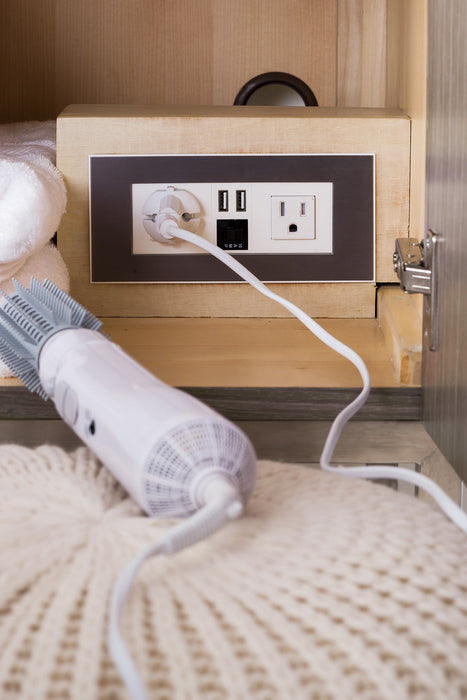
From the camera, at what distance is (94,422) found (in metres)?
0.40

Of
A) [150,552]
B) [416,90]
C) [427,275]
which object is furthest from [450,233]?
[150,552]

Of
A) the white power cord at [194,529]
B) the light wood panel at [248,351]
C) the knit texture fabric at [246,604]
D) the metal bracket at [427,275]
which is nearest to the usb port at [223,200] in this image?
the light wood panel at [248,351]

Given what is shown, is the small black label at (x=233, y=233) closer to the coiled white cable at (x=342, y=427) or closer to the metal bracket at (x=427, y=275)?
the coiled white cable at (x=342, y=427)

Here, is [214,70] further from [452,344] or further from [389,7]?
[452,344]

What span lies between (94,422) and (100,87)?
2.99ft

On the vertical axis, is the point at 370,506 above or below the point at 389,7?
below

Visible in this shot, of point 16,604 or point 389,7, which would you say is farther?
point 389,7

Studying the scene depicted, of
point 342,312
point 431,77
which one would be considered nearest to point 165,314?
point 342,312

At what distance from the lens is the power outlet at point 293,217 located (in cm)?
84

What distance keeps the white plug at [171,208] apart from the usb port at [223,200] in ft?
0.07

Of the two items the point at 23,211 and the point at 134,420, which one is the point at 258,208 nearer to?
the point at 23,211

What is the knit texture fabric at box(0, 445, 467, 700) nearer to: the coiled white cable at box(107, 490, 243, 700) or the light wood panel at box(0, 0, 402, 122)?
the coiled white cable at box(107, 490, 243, 700)

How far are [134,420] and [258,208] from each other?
522mm

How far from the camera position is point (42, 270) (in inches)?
28.9
